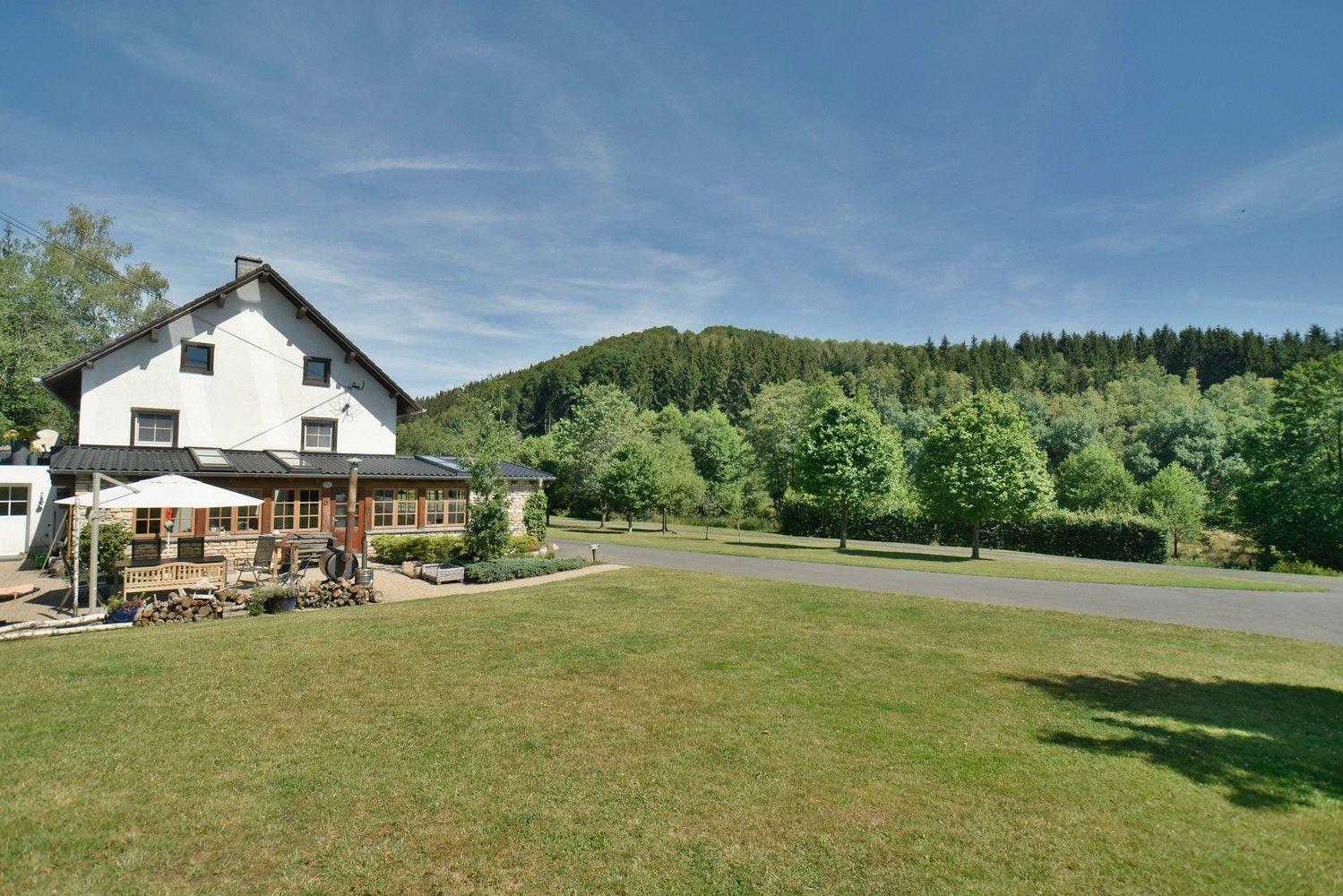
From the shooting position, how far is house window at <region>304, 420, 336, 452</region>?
2606cm

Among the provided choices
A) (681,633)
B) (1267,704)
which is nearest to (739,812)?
(681,633)

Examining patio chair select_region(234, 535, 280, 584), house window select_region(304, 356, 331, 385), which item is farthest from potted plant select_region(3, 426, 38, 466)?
patio chair select_region(234, 535, 280, 584)

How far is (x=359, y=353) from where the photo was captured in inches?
1051

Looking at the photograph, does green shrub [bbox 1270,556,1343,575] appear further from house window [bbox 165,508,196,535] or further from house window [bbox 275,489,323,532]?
house window [bbox 165,508,196,535]

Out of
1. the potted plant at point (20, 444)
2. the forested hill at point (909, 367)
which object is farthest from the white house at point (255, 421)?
the forested hill at point (909, 367)

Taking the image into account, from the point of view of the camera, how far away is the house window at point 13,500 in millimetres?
23547

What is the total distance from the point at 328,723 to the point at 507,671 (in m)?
2.82

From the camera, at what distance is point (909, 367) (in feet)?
418

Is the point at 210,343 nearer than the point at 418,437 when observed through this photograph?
Yes

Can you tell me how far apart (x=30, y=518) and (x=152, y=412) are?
6406 mm

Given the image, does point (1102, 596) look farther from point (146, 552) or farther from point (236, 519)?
point (146, 552)

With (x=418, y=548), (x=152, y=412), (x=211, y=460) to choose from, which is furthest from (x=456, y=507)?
(x=152, y=412)

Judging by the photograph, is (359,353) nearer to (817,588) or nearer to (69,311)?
(817,588)

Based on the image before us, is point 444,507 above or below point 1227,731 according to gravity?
above
